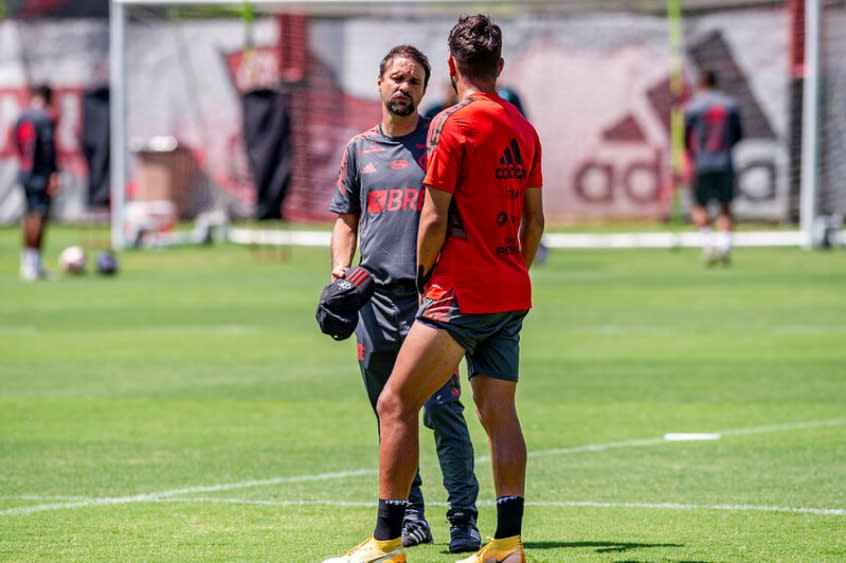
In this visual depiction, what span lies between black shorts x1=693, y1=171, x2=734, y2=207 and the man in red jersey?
1958 centimetres

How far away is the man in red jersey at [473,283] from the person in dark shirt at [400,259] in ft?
2.47

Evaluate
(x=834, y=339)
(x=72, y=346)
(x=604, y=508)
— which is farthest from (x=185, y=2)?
(x=604, y=508)

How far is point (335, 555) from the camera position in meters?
7.52

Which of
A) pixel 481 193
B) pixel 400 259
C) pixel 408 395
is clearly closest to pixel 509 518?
pixel 408 395

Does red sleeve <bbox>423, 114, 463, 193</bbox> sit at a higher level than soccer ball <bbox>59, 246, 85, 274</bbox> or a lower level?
higher

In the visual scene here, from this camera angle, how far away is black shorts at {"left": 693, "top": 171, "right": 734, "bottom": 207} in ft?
86.0

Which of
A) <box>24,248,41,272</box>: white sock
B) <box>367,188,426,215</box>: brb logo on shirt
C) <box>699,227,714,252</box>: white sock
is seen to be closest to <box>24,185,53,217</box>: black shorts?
<box>24,248,41,272</box>: white sock

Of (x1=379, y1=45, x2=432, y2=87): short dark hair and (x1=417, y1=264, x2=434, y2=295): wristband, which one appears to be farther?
(x1=379, y1=45, x2=432, y2=87): short dark hair

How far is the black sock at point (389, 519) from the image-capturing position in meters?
7.00

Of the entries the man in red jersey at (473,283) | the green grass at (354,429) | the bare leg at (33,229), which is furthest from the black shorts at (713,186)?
the man in red jersey at (473,283)

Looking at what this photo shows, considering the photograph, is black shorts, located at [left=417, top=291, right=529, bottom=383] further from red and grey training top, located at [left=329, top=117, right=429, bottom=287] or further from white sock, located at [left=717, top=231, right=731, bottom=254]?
white sock, located at [left=717, top=231, right=731, bottom=254]

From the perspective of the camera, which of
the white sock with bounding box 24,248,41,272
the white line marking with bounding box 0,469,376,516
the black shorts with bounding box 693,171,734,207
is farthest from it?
the black shorts with bounding box 693,171,734,207

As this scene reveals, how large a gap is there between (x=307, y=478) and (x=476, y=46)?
351 cm

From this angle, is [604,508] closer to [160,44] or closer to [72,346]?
[72,346]
